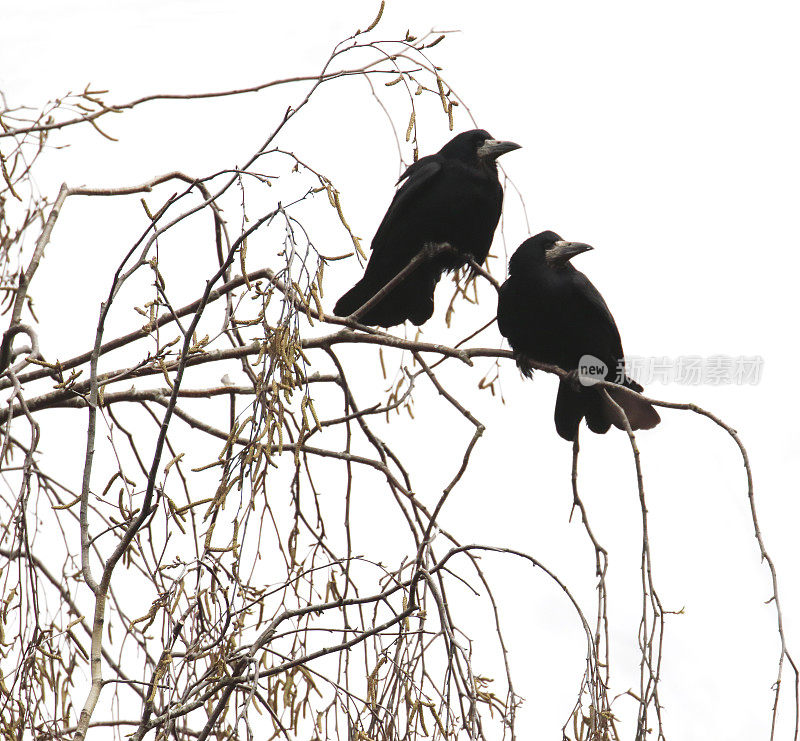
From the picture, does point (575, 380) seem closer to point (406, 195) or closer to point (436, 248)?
point (436, 248)

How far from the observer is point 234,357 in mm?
2834

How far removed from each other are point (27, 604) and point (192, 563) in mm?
1011

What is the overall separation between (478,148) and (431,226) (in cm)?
47

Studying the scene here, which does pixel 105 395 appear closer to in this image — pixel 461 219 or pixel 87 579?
pixel 87 579

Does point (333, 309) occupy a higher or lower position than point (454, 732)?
higher

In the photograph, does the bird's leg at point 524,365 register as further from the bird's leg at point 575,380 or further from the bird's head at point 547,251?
the bird's head at point 547,251

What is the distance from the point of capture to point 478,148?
164 inches

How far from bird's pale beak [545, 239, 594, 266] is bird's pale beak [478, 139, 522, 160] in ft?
1.67

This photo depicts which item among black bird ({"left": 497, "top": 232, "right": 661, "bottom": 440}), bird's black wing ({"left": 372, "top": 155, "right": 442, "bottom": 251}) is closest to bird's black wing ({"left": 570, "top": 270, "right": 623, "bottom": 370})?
black bird ({"left": 497, "top": 232, "right": 661, "bottom": 440})

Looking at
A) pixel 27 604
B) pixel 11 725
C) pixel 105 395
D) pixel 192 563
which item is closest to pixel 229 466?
pixel 192 563

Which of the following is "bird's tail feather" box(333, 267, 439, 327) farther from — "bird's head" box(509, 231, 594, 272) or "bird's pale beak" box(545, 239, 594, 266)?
"bird's pale beak" box(545, 239, 594, 266)

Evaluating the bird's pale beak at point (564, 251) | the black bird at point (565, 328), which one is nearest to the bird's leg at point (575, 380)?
the black bird at point (565, 328)

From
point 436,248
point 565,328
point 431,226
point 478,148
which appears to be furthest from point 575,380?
point 478,148

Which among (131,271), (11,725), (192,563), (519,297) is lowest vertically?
(11,725)
